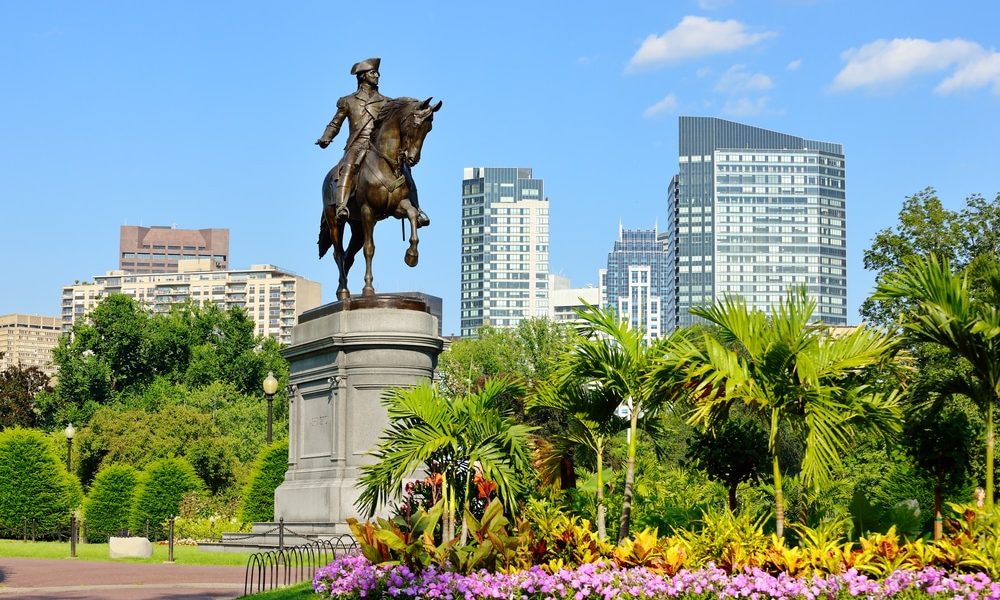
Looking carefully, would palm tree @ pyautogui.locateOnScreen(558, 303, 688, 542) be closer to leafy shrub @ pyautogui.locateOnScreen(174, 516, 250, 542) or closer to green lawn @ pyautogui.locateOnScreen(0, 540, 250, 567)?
green lawn @ pyautogui.locateOnScreen(0, 540, 250, 567)

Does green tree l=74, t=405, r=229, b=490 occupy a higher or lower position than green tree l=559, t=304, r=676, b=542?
lower

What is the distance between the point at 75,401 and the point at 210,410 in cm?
1145

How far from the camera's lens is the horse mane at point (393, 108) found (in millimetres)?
24484

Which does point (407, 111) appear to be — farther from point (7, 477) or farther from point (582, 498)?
point (7, 477)

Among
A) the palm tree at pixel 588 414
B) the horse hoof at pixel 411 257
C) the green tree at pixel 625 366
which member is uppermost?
the horse hoof at pixel 411 257

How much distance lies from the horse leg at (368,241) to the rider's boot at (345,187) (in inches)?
14.7

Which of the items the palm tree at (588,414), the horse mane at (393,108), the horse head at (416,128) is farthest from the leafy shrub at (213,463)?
the palm tree at (588,414)

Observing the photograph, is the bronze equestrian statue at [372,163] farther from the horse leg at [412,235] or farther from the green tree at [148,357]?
the green tree at [148,357]

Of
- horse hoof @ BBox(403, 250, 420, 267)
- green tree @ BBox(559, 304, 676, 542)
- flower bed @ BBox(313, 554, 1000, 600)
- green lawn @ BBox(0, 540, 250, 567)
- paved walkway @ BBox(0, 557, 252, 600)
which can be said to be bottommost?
green lawn @ BBox(0, 540, 250, 567)

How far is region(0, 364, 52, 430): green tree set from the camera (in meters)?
83.8

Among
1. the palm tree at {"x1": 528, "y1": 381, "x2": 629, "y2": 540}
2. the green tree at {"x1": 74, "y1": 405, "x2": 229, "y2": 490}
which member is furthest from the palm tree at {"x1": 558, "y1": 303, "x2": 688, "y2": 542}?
the green tree at {"x1": 74, "y1": 405, "x2": 229, "y2": 490}

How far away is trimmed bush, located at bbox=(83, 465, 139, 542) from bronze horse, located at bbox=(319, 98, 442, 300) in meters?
22.3

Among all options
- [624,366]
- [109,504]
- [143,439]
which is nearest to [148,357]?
[143,439]

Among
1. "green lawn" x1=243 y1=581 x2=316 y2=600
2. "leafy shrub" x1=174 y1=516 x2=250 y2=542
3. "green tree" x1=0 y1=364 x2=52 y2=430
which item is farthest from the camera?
"green tree" x1=0 y1=364 x2=52 y2=430
